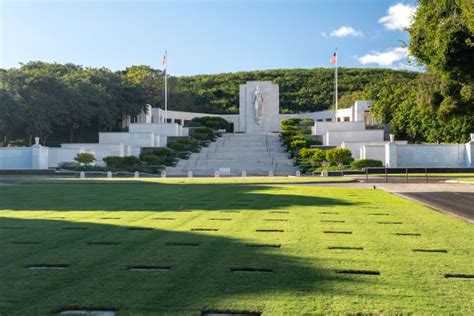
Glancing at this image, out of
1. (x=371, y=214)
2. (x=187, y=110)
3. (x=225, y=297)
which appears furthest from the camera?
(x=187, y=110)

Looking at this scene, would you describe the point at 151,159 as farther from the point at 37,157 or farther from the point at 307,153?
the point at 307,153

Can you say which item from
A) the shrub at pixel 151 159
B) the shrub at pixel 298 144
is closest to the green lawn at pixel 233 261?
the shrub at pixel 151 159

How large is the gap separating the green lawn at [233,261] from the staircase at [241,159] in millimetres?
32994

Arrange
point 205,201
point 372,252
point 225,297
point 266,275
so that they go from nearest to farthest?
1. point 225,297
2. point 266,275
3. point 372,252
4. point 205,201

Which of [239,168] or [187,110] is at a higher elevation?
[187,110]

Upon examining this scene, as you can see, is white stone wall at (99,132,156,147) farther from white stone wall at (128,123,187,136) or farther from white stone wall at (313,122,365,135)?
white stone wall at (313,122,365,135)

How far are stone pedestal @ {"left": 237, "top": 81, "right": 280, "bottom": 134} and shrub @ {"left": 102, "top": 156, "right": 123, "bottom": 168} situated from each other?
33.5 meters

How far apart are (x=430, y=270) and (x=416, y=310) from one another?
200cm

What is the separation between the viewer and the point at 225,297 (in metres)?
5.56

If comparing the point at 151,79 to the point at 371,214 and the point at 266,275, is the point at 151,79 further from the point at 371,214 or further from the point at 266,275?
the point at 266,275

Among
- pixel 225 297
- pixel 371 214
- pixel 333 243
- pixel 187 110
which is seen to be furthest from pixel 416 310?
pixel 187 110

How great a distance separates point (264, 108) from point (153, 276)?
70974mm

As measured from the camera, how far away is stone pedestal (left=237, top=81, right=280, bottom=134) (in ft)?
252

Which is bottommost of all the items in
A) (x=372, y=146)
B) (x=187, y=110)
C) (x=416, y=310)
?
(x=416, y=310)
